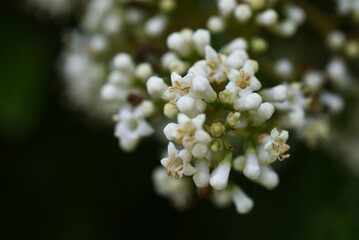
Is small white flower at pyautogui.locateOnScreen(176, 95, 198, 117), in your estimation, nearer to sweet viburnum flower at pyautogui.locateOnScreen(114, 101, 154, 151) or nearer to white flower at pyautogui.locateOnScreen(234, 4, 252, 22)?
sweet viburnum flower at pyautogui.locateOnScreen(114, 101, 154, 151)

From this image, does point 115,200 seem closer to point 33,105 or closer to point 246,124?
point 33,105

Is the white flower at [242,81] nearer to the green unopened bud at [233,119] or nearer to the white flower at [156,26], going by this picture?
the green unopened bud at [233,119]

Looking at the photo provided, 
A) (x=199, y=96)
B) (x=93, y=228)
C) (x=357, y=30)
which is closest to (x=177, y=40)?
(x=199, y=96)

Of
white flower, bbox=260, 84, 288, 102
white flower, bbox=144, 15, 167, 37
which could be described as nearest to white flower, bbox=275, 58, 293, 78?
white flower, bbox=260, 84, 288, 102

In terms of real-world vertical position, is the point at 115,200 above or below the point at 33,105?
below

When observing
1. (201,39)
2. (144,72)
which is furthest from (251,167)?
(144,72)

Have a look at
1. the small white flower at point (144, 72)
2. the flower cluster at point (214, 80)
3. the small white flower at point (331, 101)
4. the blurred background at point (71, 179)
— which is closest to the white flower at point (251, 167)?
the flower cluster at point (214, 80)
